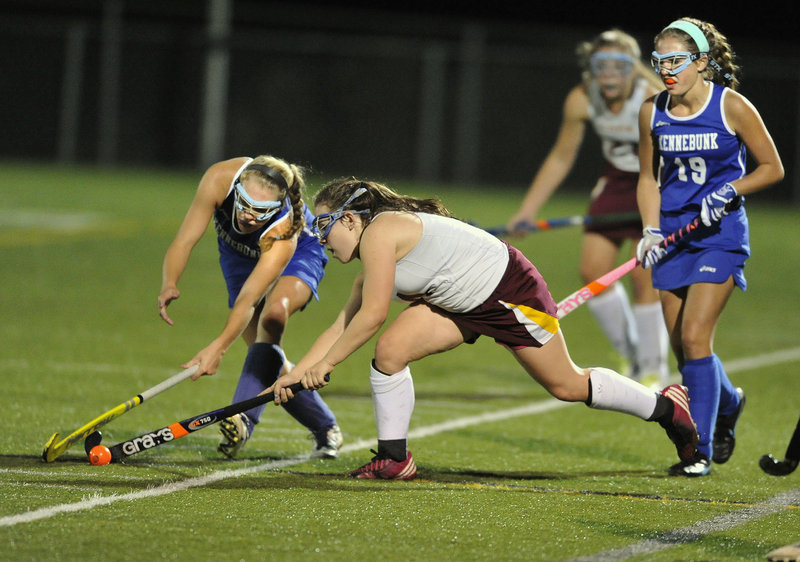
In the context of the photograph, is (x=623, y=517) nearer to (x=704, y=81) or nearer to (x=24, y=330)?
(x=704, y=81)

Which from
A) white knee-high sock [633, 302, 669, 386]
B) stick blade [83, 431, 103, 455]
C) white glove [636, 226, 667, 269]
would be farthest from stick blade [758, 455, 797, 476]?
stick blade [83, 431, 103, 455]

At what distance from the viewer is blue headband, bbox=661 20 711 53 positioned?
4711mm

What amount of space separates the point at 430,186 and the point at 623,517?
17.2 meters

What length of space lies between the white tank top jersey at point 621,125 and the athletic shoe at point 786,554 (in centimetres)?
336

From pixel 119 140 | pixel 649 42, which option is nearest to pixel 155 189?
pixel 119 140

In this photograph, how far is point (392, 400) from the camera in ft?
14.7

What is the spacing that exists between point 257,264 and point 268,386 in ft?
1.60

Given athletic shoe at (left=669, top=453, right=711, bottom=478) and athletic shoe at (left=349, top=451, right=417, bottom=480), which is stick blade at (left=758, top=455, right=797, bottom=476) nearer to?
athletic shoe at (left=669, top=453, right=711, bottom=478)

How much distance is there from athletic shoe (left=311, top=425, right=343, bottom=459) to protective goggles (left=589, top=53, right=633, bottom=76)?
2.53 m

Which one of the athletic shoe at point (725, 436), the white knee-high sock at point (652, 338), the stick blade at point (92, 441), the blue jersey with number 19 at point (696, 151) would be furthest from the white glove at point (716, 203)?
the stick blade at point (92, 441)

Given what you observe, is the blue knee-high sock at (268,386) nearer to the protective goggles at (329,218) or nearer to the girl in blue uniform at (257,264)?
the girl in blue uniform at (257,264)

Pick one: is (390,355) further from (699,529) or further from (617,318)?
(617,318)

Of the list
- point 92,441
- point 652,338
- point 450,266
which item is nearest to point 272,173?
point 450,266

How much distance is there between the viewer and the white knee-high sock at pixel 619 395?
4516mm
